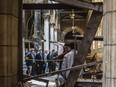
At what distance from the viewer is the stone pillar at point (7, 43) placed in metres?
5.03

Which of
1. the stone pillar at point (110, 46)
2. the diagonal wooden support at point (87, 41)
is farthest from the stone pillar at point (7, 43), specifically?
the diagonal wooden support at point (87, 41)

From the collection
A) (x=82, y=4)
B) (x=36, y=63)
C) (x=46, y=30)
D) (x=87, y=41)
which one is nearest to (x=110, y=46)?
(x=82, y=4)

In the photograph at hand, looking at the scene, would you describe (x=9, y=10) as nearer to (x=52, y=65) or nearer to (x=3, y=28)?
(x=3, y=28)

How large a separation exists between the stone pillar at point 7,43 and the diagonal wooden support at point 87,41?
75.6 inches

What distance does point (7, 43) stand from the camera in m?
5.09

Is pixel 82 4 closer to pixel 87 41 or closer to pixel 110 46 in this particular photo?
pixel 87 41

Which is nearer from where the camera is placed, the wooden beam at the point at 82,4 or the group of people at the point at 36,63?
the wooden beam at the point at 82,4

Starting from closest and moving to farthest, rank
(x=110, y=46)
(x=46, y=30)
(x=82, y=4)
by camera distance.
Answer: (x=110, y=46)
(x=82, y=4)
(x=46, y=30)

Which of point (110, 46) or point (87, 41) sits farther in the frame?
point (87, 41)

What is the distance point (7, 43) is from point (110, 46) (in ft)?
4.85

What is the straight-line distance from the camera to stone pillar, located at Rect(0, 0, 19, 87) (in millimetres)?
5027

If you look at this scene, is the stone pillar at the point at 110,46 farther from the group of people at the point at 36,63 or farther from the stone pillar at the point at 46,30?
the stone pillar at the point at 46,30

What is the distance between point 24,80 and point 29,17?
34899mm

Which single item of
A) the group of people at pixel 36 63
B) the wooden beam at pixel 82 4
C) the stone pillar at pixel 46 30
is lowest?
the group of people at pixel 36 63
